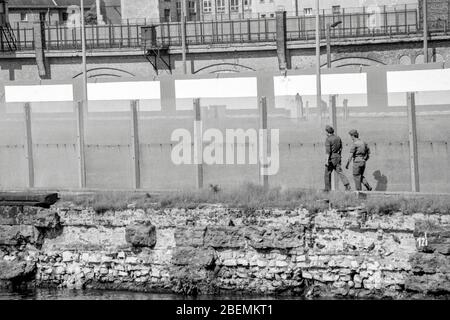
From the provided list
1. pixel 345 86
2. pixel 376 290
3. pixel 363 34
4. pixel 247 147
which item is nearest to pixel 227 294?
pixel 376 290

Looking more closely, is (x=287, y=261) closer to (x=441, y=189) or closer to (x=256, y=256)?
(x=256, y=256)

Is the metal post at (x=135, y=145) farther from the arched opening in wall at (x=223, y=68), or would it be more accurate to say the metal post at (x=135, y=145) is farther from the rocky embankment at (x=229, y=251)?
the arched opening in wall at (x=223, y=68)

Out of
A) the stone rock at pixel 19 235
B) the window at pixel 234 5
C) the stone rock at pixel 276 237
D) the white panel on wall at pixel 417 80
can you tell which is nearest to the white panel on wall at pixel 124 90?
the white panel on wall at pixel 417 80

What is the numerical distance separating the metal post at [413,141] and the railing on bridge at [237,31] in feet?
131

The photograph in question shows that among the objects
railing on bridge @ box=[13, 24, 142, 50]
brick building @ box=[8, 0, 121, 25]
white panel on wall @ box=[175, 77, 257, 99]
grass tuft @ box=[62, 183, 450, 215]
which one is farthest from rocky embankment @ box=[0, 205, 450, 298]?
brick building @ box=[8, 0, 121, 25]

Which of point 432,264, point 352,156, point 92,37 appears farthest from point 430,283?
point 92,37

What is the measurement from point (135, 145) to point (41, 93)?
71.7 ft

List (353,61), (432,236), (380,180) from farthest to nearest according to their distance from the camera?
(353,61), (380,180), (432,236)

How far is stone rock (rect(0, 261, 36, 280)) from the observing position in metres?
21.5

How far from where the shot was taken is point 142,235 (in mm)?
21156

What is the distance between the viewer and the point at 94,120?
79.2ft

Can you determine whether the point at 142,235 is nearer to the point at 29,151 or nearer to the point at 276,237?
the point at 276,237

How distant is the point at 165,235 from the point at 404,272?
4.46 m

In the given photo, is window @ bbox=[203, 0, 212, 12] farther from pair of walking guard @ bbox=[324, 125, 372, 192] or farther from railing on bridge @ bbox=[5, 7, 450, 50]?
pair of walking guard @ bbox=[324, 125, 372, 192]
